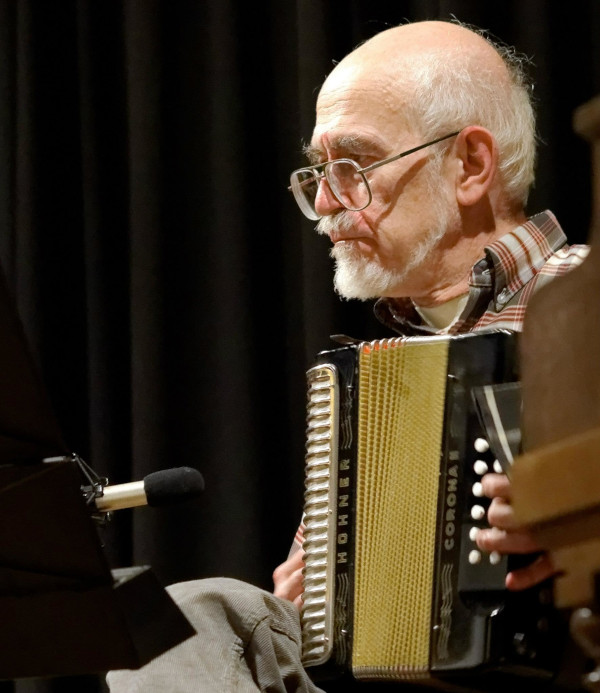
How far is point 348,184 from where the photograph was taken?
180cm

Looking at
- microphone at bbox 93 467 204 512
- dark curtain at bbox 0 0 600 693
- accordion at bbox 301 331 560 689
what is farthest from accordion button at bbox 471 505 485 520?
dark curtain at bbox 0 0 600 693

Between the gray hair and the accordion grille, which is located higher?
the gray hair

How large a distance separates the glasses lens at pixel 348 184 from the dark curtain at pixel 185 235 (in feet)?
0.89

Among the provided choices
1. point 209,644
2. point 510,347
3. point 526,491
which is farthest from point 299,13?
point 526,491

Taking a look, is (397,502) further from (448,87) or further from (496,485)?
(448,87)

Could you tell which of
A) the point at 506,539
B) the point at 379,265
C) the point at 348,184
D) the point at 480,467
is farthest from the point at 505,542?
the point at 348,184

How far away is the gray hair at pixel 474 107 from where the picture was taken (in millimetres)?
1795

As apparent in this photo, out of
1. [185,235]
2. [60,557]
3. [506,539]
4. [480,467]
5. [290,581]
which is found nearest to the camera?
[60,557]

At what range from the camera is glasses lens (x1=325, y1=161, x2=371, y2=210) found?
1787mm

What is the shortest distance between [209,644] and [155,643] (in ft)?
1.13

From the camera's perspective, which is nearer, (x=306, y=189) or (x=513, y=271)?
(x=513, y=271)

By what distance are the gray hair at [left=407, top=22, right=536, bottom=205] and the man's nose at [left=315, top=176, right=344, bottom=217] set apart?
0.60 ft

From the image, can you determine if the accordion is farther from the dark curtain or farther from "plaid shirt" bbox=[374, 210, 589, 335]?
the dark curtain

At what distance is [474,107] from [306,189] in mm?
325
